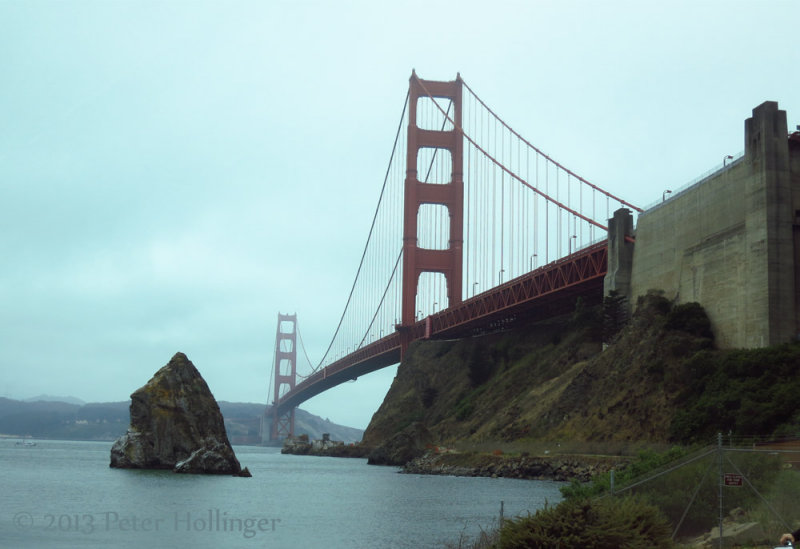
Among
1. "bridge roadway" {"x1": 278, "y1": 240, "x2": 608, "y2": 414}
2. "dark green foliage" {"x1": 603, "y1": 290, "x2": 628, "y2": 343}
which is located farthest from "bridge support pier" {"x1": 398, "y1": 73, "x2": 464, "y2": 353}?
"dark green foliage" {"x1": 603, "y1": 290, "x2": 628, "y2": 343}

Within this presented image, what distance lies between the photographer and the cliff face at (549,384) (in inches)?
1998

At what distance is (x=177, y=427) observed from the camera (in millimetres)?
51250

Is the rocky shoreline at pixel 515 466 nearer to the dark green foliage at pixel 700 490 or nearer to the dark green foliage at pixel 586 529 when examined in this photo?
the dark green foliage at pixel 700 490

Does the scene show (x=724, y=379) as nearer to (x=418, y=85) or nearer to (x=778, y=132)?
(x=778, y=132)

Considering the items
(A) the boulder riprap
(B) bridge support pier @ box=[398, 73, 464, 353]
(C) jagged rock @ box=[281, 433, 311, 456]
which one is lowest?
(C) jagged rock @ box=[281, 433, 311, 456]

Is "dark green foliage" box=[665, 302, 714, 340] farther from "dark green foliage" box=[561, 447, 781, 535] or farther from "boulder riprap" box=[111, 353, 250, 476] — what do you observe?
"dark green foliage" box=[561, 447, 781, 535]

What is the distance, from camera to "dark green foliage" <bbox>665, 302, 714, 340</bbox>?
5003 cm

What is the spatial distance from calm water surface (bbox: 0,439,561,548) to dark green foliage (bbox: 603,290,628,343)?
14.8 m

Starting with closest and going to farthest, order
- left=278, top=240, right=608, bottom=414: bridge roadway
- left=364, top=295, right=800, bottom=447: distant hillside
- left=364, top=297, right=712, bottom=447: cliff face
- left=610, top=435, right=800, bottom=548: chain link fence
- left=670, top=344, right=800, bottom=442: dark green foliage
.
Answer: left=610, top=435, right=800, bottom=548: chain link fence, left=670, top=344, right=800, bottom=442: dark green foliage, left=364, top=295, right=800, bottom=447: distant hillside, left=364, top=297, right=712, bottom=447: cliff face, left=278, top=240, right=608, bottom=414: bridge roadway

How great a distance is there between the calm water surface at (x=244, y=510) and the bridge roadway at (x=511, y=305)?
70.7 feet

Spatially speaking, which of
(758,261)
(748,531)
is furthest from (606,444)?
(748,531)

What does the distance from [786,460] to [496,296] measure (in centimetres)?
6198

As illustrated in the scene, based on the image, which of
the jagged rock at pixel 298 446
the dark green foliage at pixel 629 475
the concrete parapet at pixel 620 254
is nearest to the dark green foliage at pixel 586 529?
the dark green foliage at pixel 629 475

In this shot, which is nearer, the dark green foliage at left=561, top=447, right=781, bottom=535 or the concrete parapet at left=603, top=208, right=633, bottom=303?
the dark green foliage at left=561, top=447, right=781, bottom=535
